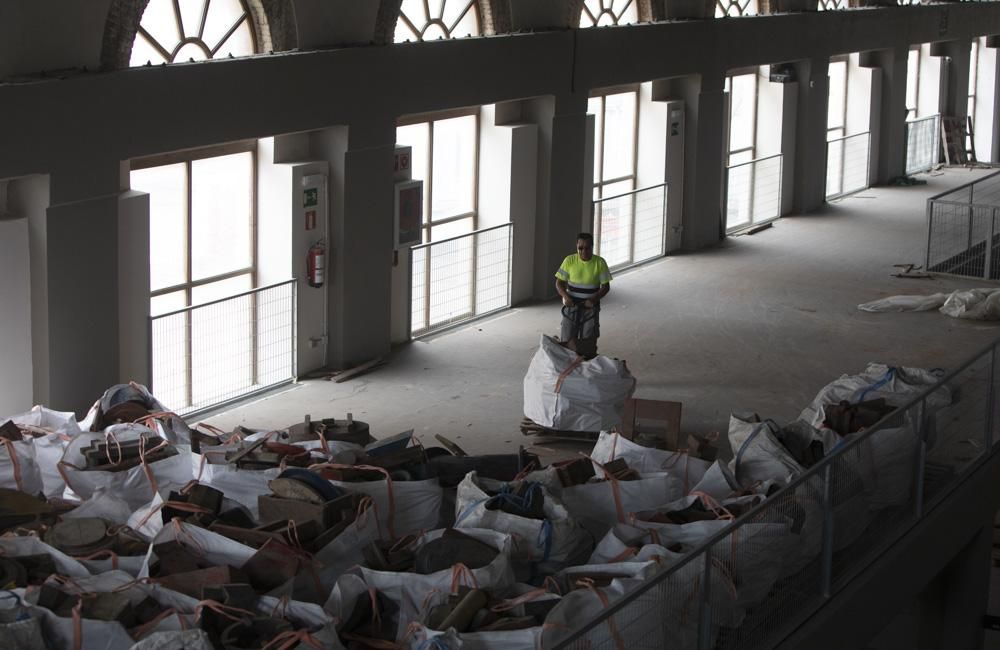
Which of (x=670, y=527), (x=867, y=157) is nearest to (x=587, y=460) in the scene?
(x=670, y=527)

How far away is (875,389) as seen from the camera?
11164 mm

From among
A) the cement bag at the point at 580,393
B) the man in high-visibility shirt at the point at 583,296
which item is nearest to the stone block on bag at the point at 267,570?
the cement bag at the point at 580,393

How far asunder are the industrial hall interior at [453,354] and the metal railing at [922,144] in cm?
762

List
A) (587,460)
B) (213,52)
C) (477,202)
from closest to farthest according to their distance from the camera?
(587,460) → (213,52) → (477,202)

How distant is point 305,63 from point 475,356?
3.47m

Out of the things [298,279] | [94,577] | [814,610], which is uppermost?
[298,279]

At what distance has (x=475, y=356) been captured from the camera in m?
14.1

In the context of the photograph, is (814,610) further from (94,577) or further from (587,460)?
(94,577)

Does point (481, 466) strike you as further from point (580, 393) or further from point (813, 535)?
point (580, 393)

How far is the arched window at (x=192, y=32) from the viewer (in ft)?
36.6

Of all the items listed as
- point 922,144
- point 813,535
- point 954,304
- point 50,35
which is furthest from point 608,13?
point 922,144

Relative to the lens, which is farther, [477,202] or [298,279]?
[477,202]

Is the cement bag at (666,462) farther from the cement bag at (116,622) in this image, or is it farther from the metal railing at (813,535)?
the cement bag at (116,622)

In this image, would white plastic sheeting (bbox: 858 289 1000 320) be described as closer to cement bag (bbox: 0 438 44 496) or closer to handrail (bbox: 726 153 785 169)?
handrail (bbox: 726 153 785 169)
